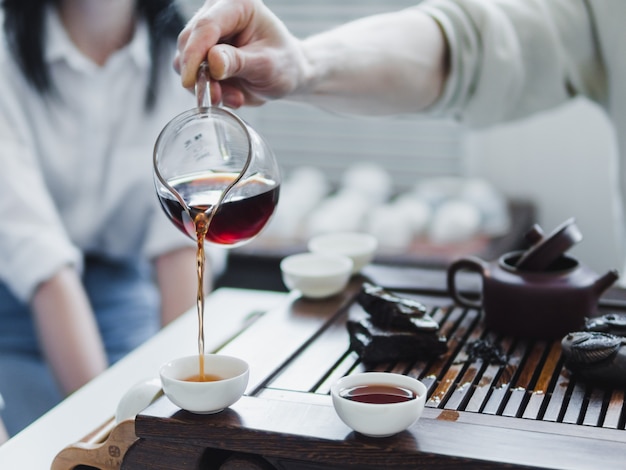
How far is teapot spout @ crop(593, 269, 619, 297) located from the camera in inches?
59.6

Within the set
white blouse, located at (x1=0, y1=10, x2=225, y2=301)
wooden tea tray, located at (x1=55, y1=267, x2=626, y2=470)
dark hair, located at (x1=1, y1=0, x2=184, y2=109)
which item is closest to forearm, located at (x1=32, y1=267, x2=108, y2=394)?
white blouse, located at (x1=0, y1=10, x2=225, y2=301)

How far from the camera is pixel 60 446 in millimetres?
1468

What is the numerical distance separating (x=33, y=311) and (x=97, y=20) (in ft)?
3.12

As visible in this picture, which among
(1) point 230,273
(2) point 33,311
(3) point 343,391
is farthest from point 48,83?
(3) point 343,391

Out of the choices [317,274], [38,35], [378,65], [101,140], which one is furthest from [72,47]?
[317,274]

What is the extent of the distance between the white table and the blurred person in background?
48 centimetres

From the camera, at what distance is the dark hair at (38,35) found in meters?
2.54

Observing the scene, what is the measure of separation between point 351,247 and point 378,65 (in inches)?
16.7

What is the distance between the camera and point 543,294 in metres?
1.49

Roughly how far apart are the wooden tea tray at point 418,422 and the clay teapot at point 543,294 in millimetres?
30

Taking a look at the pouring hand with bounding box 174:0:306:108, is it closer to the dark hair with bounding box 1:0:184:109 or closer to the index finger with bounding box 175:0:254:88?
the index finger with bounding box 175:0:254:88

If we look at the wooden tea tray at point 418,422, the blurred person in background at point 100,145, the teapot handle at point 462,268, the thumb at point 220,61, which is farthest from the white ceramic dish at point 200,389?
the blurred person in background at point 100,145

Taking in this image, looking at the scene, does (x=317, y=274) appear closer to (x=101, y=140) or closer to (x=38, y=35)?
(x=101, y=140)

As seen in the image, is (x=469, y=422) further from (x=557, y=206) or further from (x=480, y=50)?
(x=557, y=206)
